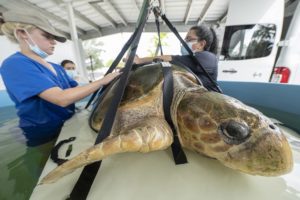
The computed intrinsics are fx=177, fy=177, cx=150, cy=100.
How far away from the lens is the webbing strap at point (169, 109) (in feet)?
1.82

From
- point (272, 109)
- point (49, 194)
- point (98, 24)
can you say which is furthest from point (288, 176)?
point (98, 24)

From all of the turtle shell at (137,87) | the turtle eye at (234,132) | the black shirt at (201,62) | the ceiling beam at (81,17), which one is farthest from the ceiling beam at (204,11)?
the turtle eye at (234,132)

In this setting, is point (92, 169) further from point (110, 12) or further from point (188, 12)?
point (188, 12)

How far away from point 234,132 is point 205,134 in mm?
80

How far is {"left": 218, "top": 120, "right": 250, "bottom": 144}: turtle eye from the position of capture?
47 cm

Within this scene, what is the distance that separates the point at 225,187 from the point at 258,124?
0.61 feet

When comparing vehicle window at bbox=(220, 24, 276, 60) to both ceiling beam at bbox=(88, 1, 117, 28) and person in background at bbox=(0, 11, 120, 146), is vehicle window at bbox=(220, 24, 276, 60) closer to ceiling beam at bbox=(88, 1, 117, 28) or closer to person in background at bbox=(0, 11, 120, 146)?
person in background at bbox=(0, 11, 120, 146)

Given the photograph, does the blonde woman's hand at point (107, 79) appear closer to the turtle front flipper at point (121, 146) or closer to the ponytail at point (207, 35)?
the turtle front flipper at point (121, 146)

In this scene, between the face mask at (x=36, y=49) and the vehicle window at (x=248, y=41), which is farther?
the vehicle window at (x=248, y=41)

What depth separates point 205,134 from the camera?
53cm

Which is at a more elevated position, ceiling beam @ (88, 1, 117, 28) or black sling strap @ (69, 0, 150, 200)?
ceiling beam @ (88, 1, 117, 28)

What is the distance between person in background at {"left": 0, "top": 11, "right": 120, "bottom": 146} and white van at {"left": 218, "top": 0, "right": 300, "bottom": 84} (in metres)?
1.88

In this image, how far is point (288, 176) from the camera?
49 cm

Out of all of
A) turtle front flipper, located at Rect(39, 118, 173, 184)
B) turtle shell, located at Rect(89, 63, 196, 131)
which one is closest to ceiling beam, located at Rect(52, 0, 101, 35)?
turtle shell, located at Rect(89, 63, 196, 131)
